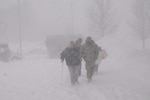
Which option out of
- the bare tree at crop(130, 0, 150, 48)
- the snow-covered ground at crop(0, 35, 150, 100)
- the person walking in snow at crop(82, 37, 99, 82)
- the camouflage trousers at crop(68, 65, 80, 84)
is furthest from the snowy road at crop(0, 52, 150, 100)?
the bare tree at crop(130, 0, 150, 48)

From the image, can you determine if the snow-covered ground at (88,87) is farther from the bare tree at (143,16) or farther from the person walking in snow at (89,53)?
the bare tree at (143,16)

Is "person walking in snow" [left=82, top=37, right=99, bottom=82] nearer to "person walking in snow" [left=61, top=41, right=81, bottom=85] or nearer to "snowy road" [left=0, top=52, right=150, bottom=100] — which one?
"person walking in snow" [left=61, top=41, right=81, bottom=85]

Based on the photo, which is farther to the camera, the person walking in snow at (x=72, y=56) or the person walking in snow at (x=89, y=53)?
the person walking in snow at (x=89, y=53)

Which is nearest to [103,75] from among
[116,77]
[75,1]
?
[116,77]

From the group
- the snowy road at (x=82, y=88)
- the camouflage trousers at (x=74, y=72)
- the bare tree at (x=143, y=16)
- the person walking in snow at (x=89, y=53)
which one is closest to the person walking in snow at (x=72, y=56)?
the camouflage trousers at (x=74, y=72)

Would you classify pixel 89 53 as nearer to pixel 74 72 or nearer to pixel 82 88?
pixel 74 72

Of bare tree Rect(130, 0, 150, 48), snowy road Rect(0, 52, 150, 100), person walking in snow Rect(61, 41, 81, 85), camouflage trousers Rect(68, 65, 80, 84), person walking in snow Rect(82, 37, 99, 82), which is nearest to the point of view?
snowy road Rect(0, 52, 150, 100)

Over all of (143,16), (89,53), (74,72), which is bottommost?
(143,16)

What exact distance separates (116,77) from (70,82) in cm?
223

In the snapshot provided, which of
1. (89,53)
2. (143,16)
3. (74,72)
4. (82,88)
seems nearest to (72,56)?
(74,72)

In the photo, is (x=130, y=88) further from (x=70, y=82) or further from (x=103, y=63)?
(x=103, y=63)

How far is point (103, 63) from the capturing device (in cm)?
1728

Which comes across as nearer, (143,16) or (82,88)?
(82,88)

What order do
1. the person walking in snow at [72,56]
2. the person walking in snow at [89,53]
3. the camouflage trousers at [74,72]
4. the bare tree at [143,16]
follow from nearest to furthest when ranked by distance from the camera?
the person walking in snow at [72,56], the camouflage trousers at [74,72], the person walking in snow at [89,53], the bare tree at [143,16]
